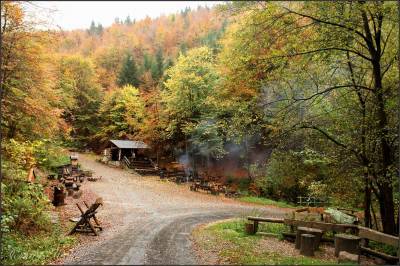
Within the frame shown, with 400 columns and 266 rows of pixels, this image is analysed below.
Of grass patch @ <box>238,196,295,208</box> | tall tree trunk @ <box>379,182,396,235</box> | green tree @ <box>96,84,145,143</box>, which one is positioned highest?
green tree @ <box>96,84,145,143</box>

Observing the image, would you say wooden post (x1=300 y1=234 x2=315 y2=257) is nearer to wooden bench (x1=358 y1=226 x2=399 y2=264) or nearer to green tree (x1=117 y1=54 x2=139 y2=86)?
wooden bench (x1=358 y1=226 x2=399 y2=264)

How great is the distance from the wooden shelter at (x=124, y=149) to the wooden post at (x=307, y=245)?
107 ft

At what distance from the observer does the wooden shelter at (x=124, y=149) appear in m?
41.1

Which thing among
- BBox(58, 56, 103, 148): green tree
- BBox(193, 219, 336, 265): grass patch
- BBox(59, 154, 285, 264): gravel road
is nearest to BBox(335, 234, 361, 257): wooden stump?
BBox(193, 219, 336, 265): grass patch

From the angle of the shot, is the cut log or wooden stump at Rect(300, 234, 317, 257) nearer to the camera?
the cut log

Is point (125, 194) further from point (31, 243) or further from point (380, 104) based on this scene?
point (380, 104)

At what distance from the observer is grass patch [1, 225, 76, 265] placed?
8.99 meters

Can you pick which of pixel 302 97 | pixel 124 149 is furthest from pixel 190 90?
pixel 302 97

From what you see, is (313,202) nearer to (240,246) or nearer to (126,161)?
(240,246)

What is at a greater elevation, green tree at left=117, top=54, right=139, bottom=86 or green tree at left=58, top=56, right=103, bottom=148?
green tree at left=117, top=54, right=139, bottom=86

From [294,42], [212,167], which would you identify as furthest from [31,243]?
[212,167]

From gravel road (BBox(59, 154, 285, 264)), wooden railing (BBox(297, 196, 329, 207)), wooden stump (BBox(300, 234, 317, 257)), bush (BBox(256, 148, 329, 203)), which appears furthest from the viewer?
wooden railing (BBox(297, 196, 329, 207))

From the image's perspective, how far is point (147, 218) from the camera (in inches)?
619

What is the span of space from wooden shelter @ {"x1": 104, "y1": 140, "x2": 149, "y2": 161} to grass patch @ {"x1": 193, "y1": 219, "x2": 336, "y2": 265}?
27.9 metres
